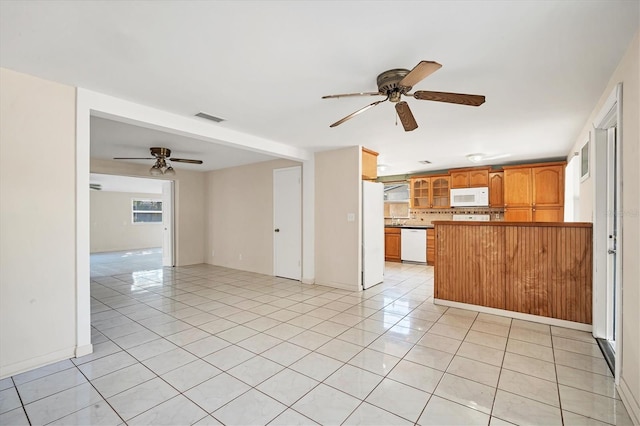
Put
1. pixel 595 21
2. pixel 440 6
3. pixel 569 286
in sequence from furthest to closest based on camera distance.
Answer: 1. pixel 569 286
2. pixel 595 21
3. pixel 440 6

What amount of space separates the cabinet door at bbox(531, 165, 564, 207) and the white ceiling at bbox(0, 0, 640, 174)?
2630mm

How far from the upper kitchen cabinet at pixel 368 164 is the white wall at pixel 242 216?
139cm

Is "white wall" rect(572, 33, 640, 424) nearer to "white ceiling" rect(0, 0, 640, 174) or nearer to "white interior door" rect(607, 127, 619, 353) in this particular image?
"white ceiling" rect(0, 0, 640, 174)

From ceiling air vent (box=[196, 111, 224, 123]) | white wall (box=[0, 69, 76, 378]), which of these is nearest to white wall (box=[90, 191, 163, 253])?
ceiling air vent (box=[196, 111, 224, 123])

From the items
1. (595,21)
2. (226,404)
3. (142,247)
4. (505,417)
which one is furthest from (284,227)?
(142,247)

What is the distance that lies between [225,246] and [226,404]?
5.35m

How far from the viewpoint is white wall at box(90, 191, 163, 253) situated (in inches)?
390

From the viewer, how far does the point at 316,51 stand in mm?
1982

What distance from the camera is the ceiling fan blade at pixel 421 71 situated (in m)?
1.63

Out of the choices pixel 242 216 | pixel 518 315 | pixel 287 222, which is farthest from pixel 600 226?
pixel 242 216

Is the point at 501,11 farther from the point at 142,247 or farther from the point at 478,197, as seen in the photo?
the point at 142,247

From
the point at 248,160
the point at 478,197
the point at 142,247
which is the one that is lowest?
the point at 142,247

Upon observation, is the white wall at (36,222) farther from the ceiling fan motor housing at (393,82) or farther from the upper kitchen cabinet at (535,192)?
the upper kitchen cabinet at (535,192)

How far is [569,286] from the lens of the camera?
3.15 meters
